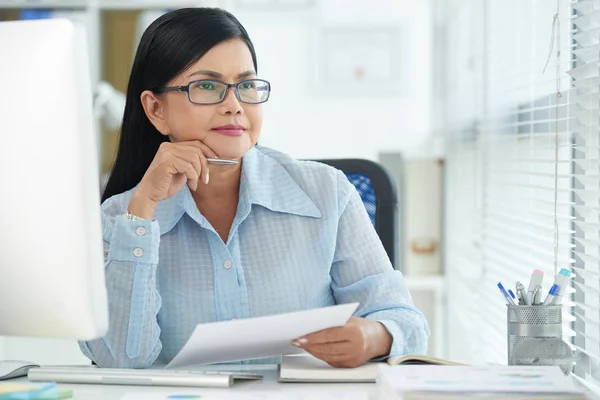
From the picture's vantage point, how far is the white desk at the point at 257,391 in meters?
1.12

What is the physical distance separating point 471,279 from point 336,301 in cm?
126

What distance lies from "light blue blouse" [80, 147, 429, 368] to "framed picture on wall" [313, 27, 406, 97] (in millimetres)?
2256

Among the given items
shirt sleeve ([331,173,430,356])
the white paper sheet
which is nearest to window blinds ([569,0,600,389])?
shirt sleeve ([331,173,430,356])

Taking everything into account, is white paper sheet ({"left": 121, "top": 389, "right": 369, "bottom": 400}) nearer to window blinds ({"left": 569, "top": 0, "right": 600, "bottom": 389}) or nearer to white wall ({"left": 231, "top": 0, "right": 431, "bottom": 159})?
window blinds ({"left": 569, "top": 0, "right": 600, "bottom": 389})

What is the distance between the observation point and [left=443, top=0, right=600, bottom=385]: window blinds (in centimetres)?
158

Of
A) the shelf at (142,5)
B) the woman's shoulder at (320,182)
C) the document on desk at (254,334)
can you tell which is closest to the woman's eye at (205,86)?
the woman's shoulder at (320,182)

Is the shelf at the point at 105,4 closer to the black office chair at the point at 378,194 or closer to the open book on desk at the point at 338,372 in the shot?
the black office chair at the point at 378,194

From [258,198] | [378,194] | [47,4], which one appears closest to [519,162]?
[378,194]

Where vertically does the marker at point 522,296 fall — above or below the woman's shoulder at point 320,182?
below

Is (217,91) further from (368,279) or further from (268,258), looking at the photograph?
(368,279)

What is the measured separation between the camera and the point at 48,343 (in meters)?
3.06

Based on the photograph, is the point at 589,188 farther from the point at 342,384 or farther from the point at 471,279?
the point at 471,279

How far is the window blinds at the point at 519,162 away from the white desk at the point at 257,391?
0.53 m

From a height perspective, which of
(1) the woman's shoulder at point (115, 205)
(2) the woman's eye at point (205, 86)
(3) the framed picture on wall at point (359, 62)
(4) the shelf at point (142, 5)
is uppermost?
(4) the shelf at point (142, 5)
